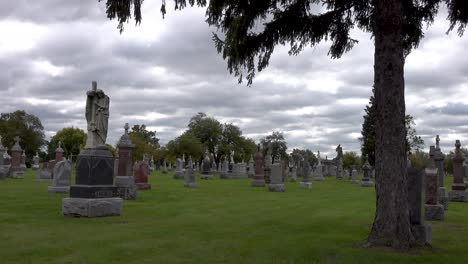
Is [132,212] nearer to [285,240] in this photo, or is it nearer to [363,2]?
[285,240]

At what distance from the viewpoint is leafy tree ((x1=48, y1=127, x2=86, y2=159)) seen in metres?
82.8

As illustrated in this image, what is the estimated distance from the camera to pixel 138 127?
11450 cm

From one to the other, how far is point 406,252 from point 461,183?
1600cm

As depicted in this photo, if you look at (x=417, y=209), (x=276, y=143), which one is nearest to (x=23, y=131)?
(x=276, y=143)

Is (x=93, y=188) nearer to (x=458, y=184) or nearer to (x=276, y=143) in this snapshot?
(x=458, y=184)

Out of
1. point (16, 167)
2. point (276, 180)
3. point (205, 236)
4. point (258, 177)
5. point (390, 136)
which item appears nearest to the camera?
point (390, 136)

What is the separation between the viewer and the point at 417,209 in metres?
9.65

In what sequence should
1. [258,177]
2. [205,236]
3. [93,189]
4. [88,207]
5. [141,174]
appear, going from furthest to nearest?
[258,177] < [141,174] < [93,189] < [88,207] < [205,236]

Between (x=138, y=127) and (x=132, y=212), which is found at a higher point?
(x=138, y=127)

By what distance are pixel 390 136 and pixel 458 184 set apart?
52.1 ft

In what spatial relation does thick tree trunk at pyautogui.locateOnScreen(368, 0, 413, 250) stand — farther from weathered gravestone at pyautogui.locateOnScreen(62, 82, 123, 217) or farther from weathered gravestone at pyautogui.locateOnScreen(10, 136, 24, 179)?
weathered gravestone at pyautogui.locateOnScreen(10, 136, 24, 179)

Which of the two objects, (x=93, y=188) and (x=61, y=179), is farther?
(x=61, y=179)

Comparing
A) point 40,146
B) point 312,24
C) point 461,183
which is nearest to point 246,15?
point 312,24

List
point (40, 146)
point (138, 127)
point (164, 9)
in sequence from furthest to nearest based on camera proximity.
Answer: point (138, 127) < point (40, 146) < point (164, 9)
